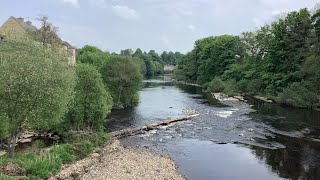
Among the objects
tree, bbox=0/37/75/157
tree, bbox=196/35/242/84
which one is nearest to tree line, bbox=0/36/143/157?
tree, bbox=0/37/75/157

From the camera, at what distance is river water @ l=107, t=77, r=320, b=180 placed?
29.2 metres

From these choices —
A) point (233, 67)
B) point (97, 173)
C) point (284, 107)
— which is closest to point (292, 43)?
point (284, 107)

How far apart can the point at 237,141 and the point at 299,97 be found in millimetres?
30591

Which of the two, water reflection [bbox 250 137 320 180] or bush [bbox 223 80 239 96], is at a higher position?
bush [bbox 223 80 239 96]

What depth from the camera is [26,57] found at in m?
27.0

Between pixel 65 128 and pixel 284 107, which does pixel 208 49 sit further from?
pixel 65 128

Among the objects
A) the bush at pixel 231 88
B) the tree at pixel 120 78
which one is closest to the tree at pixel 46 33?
the tree at pixel 120 78

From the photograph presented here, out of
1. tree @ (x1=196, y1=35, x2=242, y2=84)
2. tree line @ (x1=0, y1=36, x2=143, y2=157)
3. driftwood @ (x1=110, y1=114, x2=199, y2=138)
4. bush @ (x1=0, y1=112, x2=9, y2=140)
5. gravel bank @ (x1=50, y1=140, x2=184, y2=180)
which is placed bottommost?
gravel bank @ (x1=50, y1=140, x2=184, y2=180)

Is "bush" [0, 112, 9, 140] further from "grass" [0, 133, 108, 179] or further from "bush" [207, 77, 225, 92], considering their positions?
"bush" [207, 77, 225, 92]

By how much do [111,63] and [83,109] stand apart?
28432 millimetres

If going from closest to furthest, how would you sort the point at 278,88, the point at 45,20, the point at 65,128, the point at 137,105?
the point at 65,128
the point at 45,20
the point at 137,105
the point at 278,88

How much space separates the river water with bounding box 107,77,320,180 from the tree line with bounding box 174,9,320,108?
696cm

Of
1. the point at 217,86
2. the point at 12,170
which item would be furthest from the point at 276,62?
the point at 12,170

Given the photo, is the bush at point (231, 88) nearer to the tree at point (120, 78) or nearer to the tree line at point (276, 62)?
the tree line at point (276, 62)
